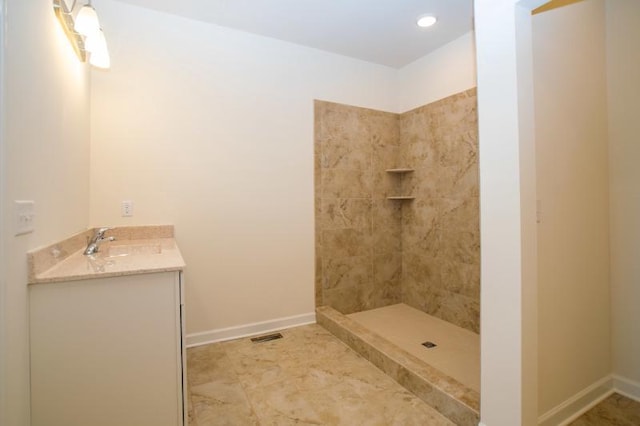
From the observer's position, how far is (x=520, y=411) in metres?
1.35

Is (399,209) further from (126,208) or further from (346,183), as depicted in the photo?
(126,208)

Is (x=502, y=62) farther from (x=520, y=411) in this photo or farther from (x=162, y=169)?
(x=162, y=169)

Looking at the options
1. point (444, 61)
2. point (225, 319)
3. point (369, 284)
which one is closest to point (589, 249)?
point (369, 284)

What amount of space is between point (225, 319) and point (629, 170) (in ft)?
10.5

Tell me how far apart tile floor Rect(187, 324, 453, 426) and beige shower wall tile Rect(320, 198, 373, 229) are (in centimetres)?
119

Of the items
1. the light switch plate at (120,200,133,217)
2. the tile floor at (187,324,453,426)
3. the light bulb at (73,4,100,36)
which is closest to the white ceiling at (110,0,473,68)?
the light bulb at (73,4,100,36)

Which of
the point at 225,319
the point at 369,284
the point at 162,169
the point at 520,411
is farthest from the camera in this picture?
the point at 369,284

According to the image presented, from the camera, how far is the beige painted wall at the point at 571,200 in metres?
1.55

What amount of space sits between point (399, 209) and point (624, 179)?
76.8 inches

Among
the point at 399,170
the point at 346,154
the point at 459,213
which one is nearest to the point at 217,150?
the point at 346,154

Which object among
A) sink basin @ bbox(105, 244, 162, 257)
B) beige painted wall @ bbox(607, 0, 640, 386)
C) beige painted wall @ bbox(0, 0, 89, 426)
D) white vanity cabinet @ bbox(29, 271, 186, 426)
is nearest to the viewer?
beige painted wall @ bbox(0, 0, 89, 426)

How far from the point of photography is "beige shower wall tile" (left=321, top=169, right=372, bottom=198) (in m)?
3.15

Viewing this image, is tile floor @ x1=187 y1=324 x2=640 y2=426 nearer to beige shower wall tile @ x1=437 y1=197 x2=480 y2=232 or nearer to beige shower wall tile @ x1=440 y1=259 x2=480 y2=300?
beige shower wall tile @ x1=440 y1=259 x2=480 y2=300

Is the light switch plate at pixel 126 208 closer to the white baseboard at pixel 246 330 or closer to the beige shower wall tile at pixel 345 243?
the white baseboard at pixel 246 330
